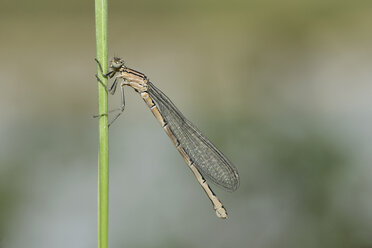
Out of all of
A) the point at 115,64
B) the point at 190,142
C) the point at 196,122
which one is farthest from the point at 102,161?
the point at 196,122

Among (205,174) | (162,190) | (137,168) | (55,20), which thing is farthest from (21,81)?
(205,174)

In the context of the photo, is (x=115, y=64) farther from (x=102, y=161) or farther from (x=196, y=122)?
(x=196, y=122)

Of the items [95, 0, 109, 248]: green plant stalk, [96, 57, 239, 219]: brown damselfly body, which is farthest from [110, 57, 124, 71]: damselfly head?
[95, 0, 109, 248]: green plant stalk

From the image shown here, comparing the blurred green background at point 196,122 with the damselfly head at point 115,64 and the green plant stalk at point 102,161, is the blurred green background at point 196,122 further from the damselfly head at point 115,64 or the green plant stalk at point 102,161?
the green plant stalk at point 102,161

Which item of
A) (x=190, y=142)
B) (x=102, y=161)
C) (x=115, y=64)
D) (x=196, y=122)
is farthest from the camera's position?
(x=196, y=122)

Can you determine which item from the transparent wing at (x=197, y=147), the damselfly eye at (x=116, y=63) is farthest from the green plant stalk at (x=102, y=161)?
the transparent wing at (x=197, y=147)
